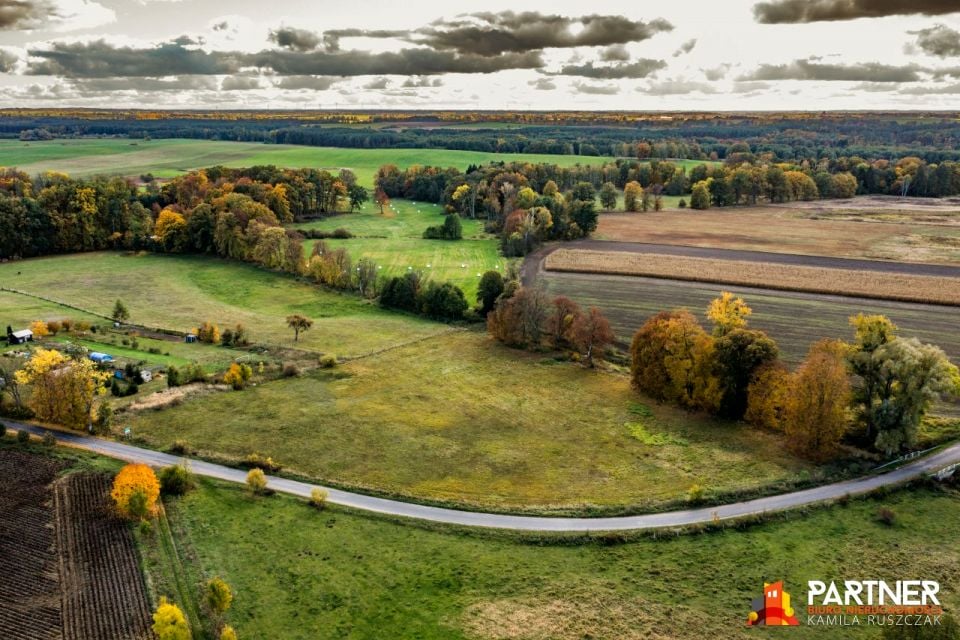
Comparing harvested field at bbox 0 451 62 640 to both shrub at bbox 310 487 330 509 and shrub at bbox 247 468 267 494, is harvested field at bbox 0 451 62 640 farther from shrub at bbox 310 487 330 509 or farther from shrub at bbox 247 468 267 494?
shrub at bbox 310 487 330 509

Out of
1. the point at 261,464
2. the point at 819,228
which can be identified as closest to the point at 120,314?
the point at 261,464

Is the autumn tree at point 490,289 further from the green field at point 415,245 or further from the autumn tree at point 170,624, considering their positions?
the autumn tree at point 170,624

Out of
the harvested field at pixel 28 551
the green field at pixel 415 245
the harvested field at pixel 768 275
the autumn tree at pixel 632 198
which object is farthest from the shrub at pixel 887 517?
the autumn tree at pixel 632 198

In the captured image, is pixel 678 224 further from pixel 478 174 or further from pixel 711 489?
pixel 711 489

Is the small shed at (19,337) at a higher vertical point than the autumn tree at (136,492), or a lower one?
higher

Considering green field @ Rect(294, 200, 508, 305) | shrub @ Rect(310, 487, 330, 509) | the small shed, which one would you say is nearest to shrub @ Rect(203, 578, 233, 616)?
shrub @ Rect(310, 487, 330, 509)

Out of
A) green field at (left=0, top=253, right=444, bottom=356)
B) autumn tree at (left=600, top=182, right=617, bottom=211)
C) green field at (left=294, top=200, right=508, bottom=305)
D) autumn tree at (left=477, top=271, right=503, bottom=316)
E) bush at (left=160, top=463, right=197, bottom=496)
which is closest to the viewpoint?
bush at (left=160, top=463, right=197, bottom=496)
